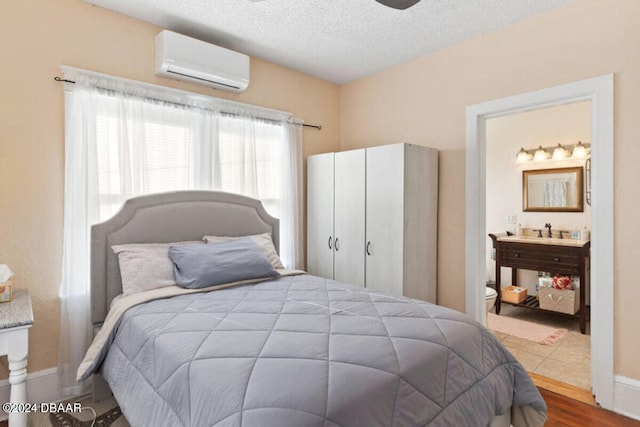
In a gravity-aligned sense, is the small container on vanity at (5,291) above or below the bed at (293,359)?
above

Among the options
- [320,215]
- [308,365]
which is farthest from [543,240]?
[308,365]

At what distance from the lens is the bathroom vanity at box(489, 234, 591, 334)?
12.3 feet

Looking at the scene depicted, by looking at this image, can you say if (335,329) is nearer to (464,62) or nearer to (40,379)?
(40,379)

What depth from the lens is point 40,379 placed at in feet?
7.77

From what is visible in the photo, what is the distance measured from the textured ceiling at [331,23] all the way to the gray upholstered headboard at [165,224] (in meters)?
1.29

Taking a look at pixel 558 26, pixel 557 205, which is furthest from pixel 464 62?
pixel 557 205

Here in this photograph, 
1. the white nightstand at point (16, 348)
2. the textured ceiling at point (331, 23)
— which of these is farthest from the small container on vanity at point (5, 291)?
the textured ceiling at point (331, 23)

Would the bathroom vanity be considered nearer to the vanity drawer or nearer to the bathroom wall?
the vanity drawer

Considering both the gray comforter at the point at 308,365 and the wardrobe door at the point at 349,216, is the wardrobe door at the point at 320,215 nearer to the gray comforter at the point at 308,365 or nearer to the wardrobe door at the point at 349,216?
the wardrobe door at the point at 349,216

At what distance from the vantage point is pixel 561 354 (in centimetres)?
322

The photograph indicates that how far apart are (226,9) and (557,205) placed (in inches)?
165

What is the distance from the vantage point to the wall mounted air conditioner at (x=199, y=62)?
2.71 metres

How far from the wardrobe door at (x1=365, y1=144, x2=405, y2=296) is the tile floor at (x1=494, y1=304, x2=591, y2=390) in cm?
129

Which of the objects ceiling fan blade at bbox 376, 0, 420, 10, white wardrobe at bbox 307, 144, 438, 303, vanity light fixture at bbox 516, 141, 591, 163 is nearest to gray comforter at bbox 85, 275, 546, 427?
white wardrobe at bbox 307, 144, 438, 303
